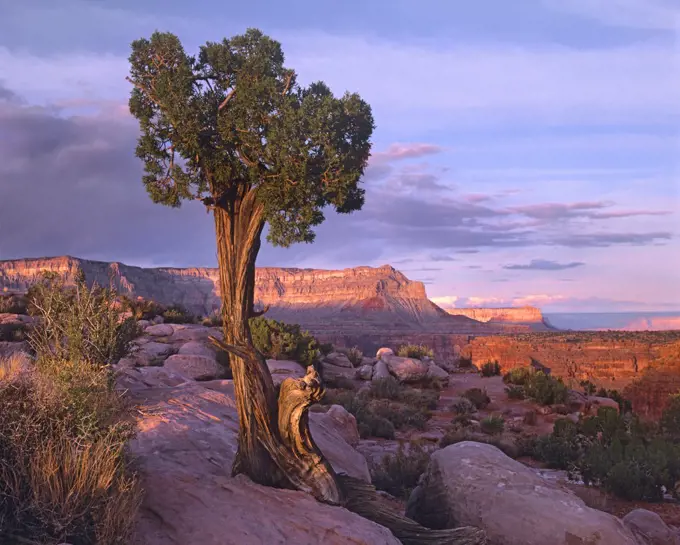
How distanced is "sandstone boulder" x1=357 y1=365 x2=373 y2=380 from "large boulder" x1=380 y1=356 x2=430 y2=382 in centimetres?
105

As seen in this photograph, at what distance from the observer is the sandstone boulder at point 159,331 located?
1127 inches

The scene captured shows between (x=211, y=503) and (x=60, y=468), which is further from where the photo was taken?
(x=211, y=503)

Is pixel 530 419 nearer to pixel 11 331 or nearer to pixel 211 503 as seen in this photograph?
pixel 211 503

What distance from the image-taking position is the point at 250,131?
7613mm

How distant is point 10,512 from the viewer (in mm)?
5406

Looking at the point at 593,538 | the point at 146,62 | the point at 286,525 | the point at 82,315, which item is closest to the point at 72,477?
the point at 286,525

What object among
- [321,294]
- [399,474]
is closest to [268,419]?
[399,474]

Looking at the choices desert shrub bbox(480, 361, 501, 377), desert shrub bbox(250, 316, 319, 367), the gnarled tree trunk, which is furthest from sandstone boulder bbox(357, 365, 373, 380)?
the gnarled tree trunk

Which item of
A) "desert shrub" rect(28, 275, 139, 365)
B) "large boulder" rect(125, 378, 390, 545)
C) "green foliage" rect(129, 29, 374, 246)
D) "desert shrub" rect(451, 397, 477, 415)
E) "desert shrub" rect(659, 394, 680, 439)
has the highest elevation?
"green foliage" rect(129, 29, 374, 246)

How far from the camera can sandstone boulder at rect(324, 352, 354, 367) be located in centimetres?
2922

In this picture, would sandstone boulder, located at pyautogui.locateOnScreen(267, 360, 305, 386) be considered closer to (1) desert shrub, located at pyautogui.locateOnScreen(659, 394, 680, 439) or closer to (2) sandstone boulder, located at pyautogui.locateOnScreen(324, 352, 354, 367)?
(2) sandstone boulder, located at pyautogui.locateOnScreen(324, 352, 354, 367)

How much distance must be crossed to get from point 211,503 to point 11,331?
70.4 ft

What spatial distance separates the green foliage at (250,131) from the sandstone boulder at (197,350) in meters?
15.4

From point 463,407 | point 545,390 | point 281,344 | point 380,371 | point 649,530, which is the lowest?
point 463,407
